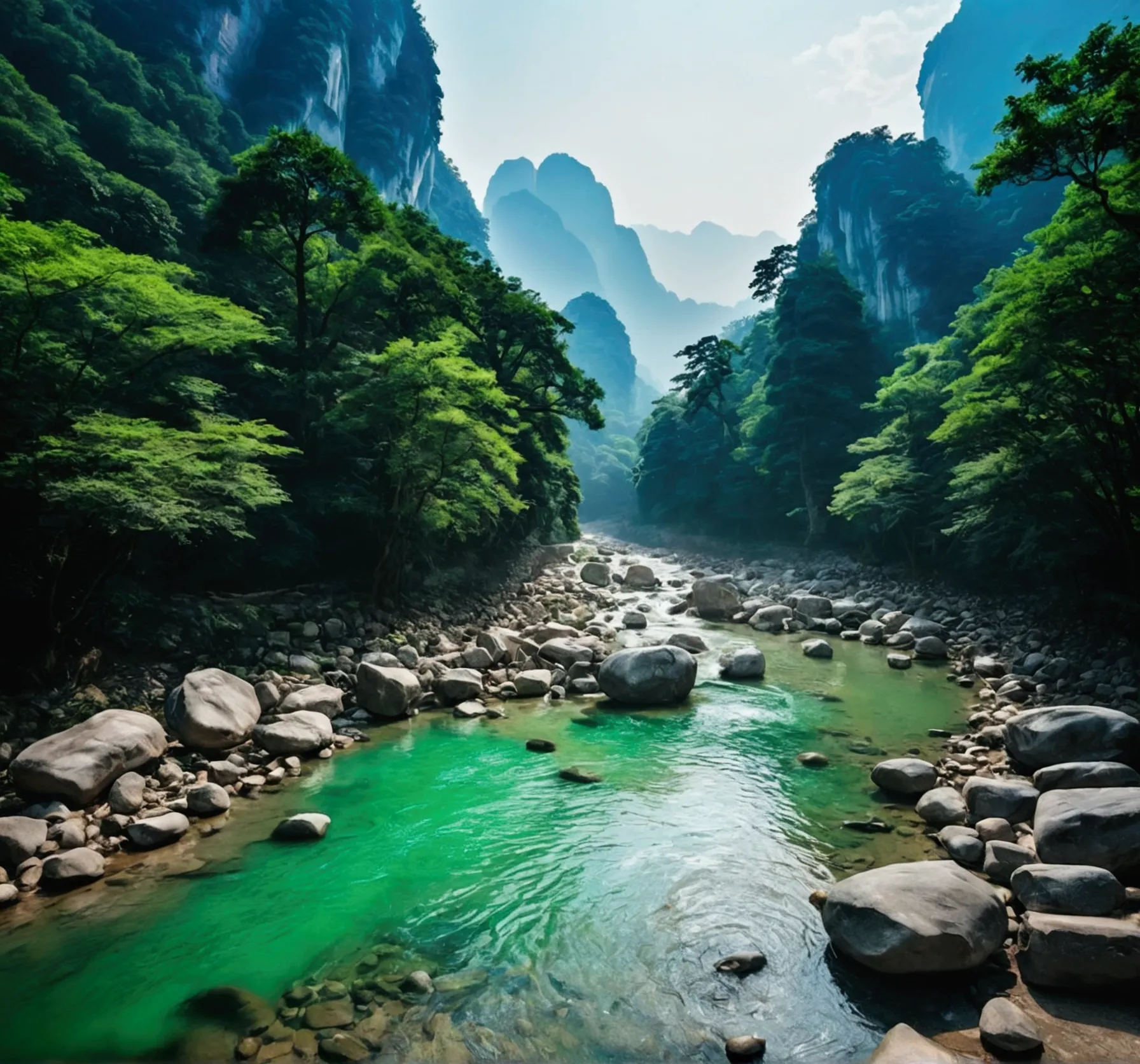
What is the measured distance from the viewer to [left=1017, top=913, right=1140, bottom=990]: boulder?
381 centimetres

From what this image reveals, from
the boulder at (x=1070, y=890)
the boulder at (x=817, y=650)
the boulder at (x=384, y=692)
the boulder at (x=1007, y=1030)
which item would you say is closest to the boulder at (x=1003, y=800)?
the boulder at (x=1070, y=890)

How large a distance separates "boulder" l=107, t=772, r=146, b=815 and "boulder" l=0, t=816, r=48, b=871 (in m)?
0.64

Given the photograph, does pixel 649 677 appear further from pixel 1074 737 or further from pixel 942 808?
pixel 1074 737

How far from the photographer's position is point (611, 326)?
376ft

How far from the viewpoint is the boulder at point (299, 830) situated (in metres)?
6.34

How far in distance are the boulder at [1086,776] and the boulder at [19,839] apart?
31.9 feet

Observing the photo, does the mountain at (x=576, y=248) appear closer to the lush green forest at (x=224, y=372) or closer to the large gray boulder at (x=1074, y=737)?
the lush green forest at (x=224, y=372)

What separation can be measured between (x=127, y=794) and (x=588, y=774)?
5.25 m

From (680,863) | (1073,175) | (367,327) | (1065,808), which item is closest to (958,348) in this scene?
(1073,175)

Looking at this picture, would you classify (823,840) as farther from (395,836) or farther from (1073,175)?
(1073,175)

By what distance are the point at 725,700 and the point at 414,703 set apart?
18.9 feet

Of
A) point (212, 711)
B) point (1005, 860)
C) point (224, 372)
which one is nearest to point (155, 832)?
point (212, 711)

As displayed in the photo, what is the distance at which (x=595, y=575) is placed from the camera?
85.1ft

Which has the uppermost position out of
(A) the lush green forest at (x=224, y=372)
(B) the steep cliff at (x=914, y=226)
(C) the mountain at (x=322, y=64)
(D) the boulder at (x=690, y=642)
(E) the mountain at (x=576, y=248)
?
(E) the mountain at (x=576, y=248)
